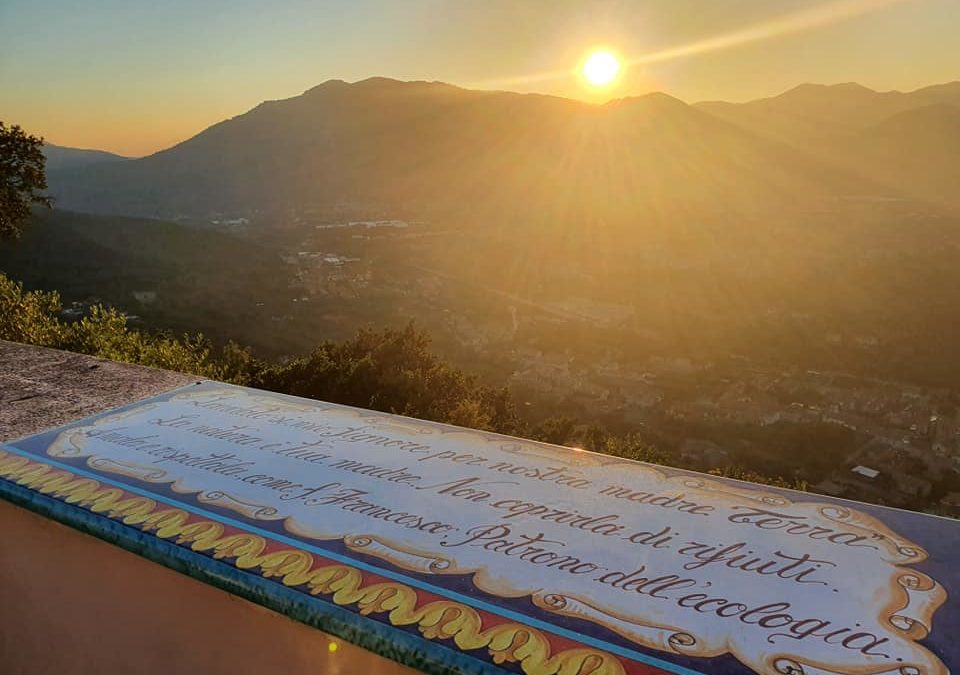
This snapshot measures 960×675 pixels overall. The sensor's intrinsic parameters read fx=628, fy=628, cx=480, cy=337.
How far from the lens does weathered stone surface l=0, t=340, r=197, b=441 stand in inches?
99.2

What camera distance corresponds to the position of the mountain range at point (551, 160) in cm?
6525

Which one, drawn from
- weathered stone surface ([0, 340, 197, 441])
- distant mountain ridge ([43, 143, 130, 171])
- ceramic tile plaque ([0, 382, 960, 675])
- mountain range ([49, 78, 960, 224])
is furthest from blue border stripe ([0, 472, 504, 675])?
distant mountain ridge ([43, 143, 130, 171])

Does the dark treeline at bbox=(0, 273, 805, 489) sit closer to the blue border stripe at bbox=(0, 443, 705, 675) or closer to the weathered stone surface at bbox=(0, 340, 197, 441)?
the weathered stone surface at bbox=(0, 340, 197, 441)

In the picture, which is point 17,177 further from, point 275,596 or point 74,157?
point 74,157

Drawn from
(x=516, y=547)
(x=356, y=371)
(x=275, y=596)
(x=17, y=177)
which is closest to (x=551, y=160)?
(x=17, y=177)

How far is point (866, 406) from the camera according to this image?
2294cm

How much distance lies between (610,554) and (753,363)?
2964cm

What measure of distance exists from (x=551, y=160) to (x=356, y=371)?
67.2 meters

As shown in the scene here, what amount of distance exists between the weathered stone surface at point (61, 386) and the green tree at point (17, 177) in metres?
6.46

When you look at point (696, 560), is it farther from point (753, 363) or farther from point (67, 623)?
point (753, 363)

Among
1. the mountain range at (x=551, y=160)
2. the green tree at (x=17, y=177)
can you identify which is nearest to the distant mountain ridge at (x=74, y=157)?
the mountain range at (x=551, y=160)

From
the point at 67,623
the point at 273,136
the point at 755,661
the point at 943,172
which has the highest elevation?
the point at 273,136

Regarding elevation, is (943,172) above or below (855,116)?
below

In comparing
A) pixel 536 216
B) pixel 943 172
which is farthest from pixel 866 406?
pixel 943 172
